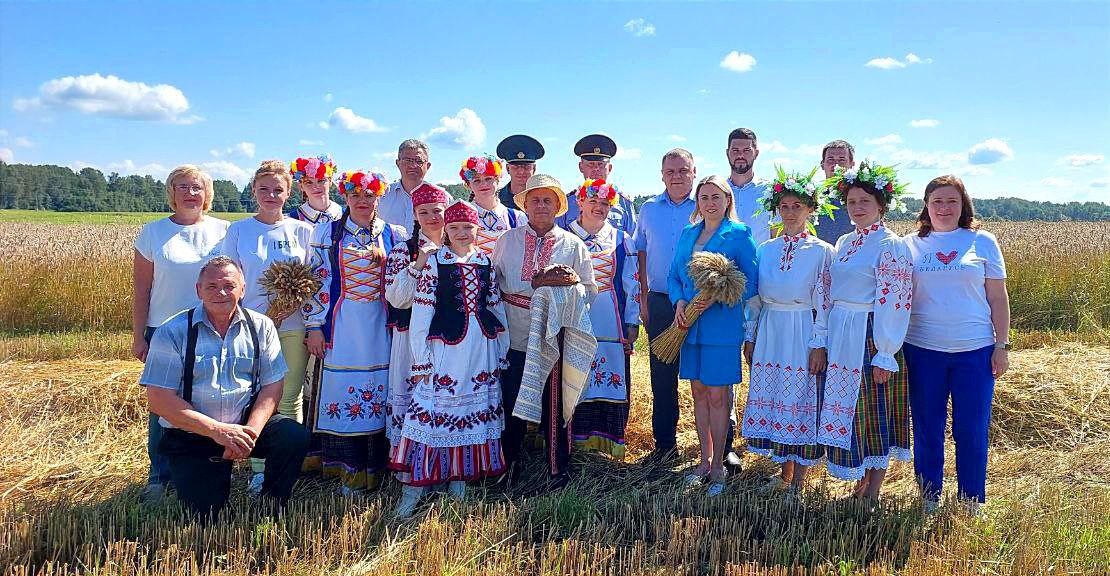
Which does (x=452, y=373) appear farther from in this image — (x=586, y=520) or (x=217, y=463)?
(x=217, y=463)

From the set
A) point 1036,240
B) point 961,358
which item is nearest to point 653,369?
point 961,358

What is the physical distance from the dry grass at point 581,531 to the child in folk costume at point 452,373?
0.27 metres

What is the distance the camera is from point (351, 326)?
5.22m

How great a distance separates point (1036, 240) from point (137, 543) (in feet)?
58.6

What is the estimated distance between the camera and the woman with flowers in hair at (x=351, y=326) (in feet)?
17.1

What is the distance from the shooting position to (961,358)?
4672 mm

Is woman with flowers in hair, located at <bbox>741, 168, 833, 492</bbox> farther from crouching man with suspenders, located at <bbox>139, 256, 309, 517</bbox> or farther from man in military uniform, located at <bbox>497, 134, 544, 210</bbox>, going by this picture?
crouching man with suspenders, located at <bbox>139, 256, 309, 517</bbox>

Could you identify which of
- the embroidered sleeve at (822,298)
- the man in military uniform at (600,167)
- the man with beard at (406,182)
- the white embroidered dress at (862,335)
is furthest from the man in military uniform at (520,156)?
the white embroidered dress at (862,335)

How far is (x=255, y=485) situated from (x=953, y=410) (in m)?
4.88

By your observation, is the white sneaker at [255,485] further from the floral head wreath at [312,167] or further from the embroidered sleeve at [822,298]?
the embroidered sleeve at [822,298]

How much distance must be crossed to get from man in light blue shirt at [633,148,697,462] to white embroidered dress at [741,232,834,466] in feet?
3.64

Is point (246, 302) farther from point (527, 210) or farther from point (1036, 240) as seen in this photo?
point (1036, 240)

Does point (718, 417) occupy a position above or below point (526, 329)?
below

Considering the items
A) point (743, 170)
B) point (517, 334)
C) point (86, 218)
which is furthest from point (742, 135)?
point (86, 218)
